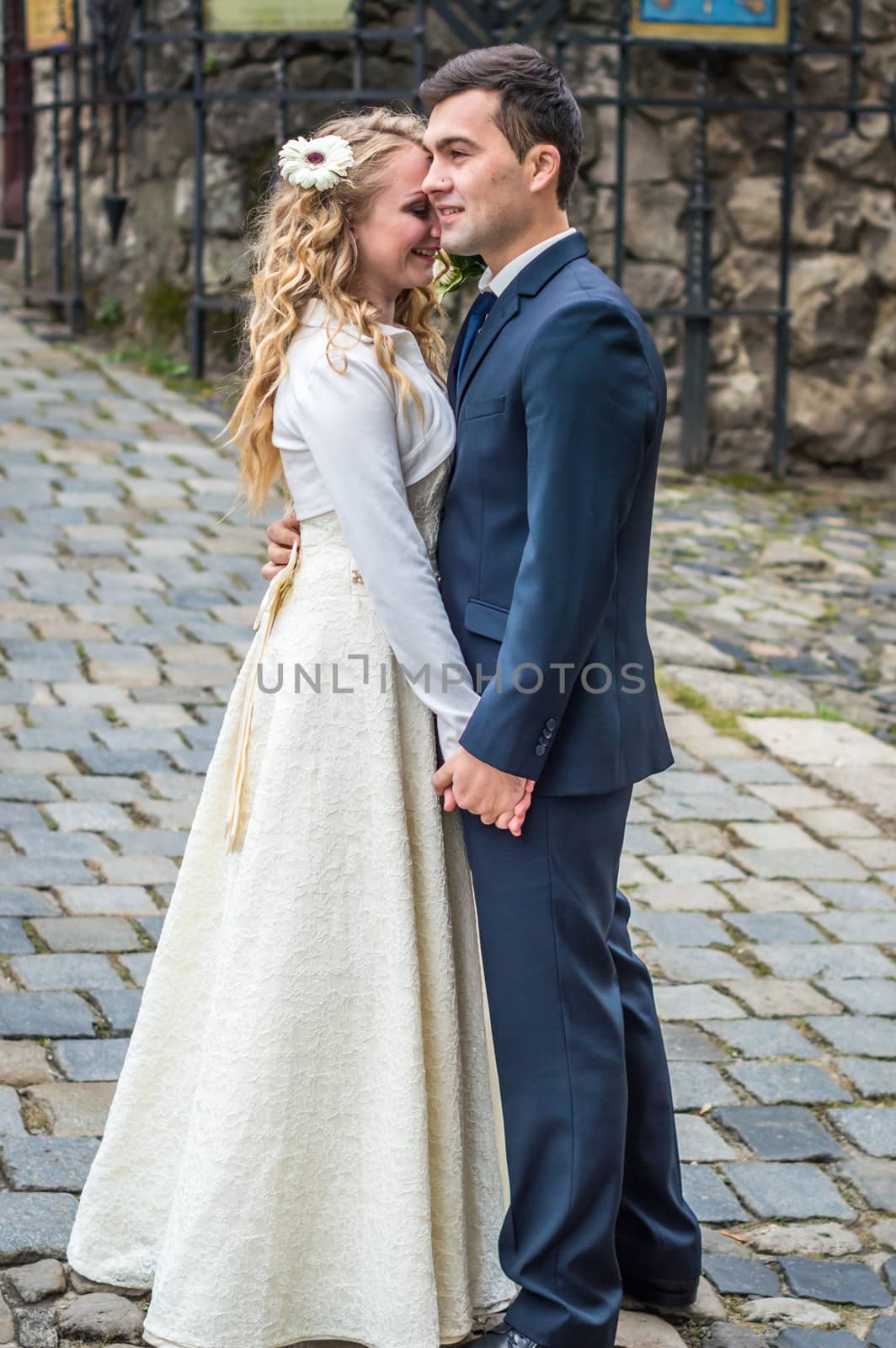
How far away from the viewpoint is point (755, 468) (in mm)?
9781

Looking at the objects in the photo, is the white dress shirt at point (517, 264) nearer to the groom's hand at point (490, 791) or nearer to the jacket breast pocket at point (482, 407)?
the jacket breast pocket at point (482, 407)

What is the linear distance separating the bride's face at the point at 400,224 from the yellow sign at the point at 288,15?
7151 millimetres

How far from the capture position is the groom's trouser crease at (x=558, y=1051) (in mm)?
2410

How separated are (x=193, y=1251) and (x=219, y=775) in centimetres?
69

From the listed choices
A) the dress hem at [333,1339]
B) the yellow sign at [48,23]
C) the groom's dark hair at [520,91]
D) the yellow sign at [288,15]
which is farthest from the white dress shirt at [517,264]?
the yellow sign at [48,23]

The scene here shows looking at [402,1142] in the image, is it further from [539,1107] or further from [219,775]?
[219,775]

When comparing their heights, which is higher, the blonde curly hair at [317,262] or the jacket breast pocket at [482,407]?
the blonde curly hair at [317,262]

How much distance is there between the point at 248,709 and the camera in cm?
260

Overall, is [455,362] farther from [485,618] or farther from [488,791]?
[488,791]

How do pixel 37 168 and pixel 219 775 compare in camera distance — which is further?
pixel 37 168

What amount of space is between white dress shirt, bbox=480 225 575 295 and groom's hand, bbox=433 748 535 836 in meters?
0.66

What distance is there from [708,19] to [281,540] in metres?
7.42

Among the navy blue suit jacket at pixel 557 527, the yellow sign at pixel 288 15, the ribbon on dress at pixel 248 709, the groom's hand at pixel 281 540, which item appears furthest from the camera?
the yellow sign at pixel 288 15

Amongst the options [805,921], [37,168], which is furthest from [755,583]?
[37,168]
